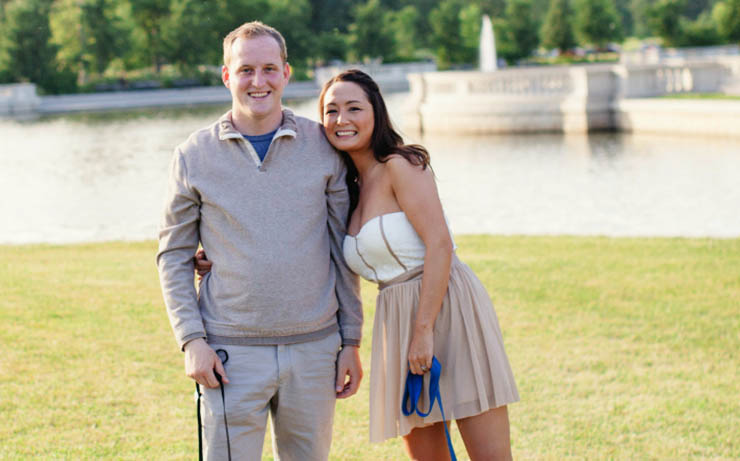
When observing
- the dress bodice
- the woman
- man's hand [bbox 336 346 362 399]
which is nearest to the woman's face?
the woman

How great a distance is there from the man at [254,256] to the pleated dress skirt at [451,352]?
0.25m

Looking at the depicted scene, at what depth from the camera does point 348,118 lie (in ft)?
10.7

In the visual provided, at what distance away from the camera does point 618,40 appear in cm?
5778

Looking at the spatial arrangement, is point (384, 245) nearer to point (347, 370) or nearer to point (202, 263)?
point (347, 370)

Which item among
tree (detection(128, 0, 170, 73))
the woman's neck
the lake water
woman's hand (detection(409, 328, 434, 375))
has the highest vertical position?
tree (detection(128, 0, 170, 73))

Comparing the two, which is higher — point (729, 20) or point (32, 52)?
point (32, 52)

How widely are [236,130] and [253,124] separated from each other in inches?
2.4

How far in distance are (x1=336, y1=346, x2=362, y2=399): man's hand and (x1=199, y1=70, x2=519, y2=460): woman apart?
9cm

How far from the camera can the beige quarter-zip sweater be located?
307cm

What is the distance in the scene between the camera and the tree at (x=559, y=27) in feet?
185

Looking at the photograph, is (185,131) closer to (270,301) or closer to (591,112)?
(591,112)

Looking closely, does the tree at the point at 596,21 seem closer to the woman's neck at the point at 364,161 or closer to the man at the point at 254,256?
the woman's neck at the point at 364,161

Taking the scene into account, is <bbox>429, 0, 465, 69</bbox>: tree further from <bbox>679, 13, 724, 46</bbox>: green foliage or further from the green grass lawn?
the green grass lawn

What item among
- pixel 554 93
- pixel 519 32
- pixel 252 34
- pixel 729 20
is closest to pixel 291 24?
pixel 519 32
